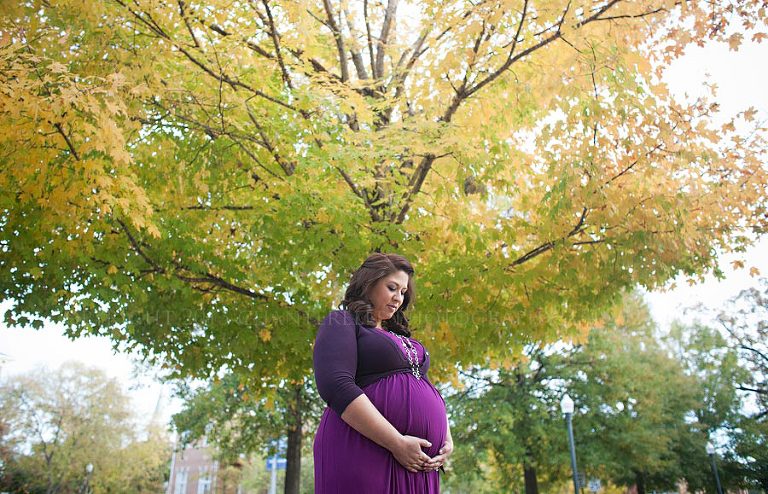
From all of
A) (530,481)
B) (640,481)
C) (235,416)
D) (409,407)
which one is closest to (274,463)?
(235,416)

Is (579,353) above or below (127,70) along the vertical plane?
above

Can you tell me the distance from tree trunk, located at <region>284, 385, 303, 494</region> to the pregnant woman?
1216cm

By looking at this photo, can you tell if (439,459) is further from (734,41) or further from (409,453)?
(734,41)

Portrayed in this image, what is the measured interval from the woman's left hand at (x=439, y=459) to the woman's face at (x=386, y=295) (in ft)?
1.84

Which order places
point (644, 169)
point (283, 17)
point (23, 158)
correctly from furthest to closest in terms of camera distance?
point (283, 17) < point (644, 169) < point (23, 158)

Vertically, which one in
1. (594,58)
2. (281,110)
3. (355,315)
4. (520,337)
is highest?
(281,110)

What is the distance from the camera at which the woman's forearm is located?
6.41 ft

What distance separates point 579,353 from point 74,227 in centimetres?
1615

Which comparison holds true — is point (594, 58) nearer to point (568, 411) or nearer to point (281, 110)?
point (281, 110)

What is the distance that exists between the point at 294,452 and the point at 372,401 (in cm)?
1294

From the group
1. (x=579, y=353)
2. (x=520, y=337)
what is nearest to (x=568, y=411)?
(x=579, y=353)

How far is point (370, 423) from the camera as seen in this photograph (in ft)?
6.40

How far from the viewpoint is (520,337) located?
6.73m

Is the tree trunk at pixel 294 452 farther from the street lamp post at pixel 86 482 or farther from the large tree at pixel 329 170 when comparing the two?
the street lamp post at pixel 86 482
